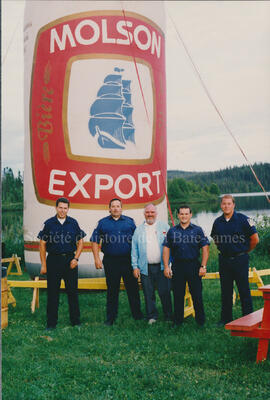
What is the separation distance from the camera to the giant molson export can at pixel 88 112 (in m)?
7.44

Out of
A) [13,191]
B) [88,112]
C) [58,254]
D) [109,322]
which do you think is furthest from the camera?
[13,191]

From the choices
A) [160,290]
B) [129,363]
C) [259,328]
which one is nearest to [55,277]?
[160,290]

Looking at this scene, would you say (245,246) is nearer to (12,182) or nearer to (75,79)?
(75,79)

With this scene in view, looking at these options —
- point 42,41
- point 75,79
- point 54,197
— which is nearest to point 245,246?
point 54,197

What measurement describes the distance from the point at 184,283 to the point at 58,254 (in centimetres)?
156

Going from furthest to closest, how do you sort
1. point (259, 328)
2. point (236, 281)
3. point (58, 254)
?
point (58, 254), point (236, 281), point (259, 328)

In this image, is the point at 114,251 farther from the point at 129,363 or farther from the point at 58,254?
the point at 129,363

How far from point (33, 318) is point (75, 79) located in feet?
13.0

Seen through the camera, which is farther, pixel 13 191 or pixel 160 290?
pixel 13 191

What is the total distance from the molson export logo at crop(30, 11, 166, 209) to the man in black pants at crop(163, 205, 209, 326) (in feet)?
8.31

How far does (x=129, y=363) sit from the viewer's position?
155 inches

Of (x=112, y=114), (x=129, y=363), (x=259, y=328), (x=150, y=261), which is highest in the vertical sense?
(x=112, y=114)

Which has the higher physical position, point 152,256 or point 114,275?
point 152,256

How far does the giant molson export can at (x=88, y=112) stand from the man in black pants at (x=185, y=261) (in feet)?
8.20
